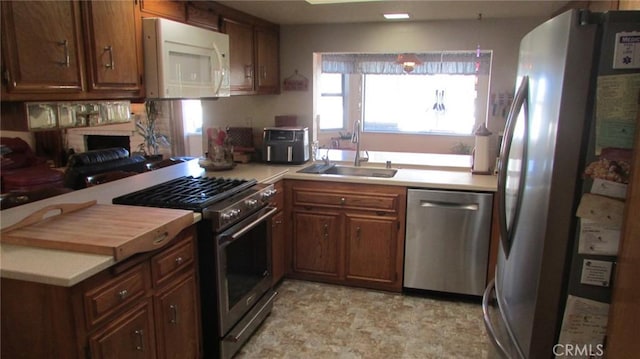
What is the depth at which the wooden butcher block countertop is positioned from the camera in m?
1.59

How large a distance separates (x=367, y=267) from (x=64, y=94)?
7.34 feet

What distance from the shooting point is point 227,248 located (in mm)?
2322

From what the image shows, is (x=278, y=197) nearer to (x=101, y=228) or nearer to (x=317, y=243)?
(x=317, y=243)

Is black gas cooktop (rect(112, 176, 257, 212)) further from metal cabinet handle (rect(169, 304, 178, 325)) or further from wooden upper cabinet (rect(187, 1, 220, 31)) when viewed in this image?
wooden upper cabinet (rect(187, 1, 220, 31))

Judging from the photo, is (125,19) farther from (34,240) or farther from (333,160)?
(333,160)

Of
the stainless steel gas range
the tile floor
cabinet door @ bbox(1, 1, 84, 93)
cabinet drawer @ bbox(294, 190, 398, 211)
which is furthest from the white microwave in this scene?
the tile floor

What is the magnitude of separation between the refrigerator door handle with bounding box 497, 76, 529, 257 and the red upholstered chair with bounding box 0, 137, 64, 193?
10.2 ft

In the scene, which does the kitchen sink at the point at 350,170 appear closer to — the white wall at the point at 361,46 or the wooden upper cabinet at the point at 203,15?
the white wall at the point at 361,46

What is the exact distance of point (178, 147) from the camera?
6535 millimetres

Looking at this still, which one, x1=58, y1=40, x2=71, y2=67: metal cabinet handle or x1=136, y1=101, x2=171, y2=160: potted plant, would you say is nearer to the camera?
x1=58, y1=40, x2=71, y2=67: metal cabinet handle

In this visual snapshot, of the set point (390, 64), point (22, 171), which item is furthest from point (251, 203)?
point (390, 64)

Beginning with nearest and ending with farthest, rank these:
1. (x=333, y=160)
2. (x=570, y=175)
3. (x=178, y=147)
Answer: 1. (x=570, y=175)
2. (x=333, y=160)
3. (x=178, y=147)

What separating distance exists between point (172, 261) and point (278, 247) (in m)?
1.36

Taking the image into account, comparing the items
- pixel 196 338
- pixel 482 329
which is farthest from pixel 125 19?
pixel 482 329
